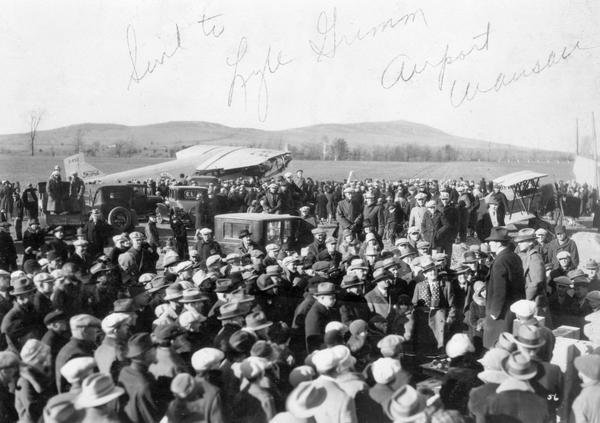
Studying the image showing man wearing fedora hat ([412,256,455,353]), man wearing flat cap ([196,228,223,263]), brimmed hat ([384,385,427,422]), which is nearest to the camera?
brimmed hat ([384,385,427,422])

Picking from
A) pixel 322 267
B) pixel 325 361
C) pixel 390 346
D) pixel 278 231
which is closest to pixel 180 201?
pixel 278 231

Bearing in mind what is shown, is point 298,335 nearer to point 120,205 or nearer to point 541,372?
point 541,372

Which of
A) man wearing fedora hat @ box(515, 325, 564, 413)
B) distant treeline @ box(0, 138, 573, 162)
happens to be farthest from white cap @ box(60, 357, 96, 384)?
distant treeline @ box(0, 138, 573, 162)

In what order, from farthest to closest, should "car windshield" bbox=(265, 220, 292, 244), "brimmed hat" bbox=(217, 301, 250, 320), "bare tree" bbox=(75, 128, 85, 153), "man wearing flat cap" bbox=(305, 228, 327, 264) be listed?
"bare tree" bbox=(75, 128, 85, 153) → "car windshield" bbox=(265, 220, 292, 244) → "man wearing flat cap" bbox=(305, 228, 327, 264) → "brimmed hat" bbox=(217, 301, 250, 320)

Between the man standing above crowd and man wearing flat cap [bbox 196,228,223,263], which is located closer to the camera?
man wearing flat cap [bbox 196,228,223,263]

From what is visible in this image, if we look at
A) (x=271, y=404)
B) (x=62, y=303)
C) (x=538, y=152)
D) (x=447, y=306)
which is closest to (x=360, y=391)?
(x=271, y=404)

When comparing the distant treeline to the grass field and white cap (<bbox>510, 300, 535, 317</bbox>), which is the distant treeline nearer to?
the grass field

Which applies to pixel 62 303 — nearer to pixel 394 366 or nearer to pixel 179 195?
pixel 394 366
